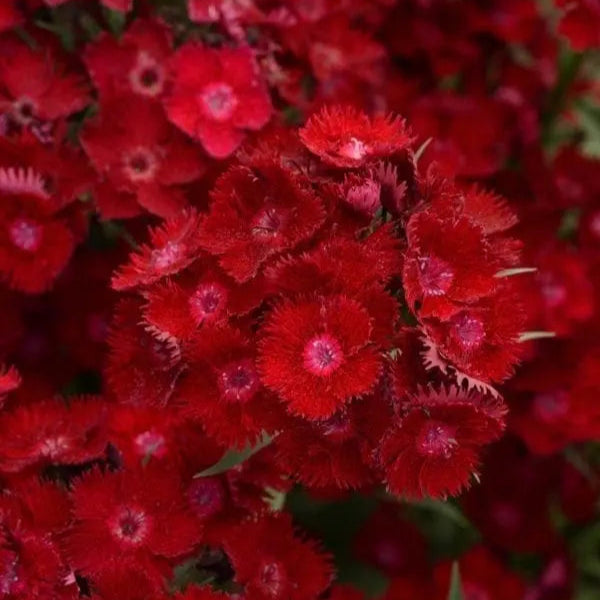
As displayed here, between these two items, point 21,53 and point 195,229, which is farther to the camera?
point 21,53

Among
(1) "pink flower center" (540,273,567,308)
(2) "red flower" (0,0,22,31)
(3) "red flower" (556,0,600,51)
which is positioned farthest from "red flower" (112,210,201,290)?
(3) "red flower" (556,0,600,51)

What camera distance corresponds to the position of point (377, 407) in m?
0.93

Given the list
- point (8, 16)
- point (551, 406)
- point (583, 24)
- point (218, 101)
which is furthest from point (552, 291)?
point (8, 16)

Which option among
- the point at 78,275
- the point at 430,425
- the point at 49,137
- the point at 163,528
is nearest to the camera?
the point at 430,425

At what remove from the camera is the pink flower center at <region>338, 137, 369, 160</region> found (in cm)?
95

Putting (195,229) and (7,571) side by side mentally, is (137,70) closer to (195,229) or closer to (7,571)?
(195,229)

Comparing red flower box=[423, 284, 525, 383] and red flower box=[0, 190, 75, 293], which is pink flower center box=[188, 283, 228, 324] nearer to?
red flower box=[423, 284, 525, 383]

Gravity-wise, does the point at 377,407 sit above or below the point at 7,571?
above

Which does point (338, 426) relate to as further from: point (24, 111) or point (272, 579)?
point (24, 111)

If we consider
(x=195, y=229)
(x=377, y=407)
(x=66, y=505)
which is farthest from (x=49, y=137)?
(x=377, y=407)

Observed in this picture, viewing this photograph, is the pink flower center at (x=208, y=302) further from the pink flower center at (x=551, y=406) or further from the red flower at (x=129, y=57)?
the pink flower center at (x=551, y=406)

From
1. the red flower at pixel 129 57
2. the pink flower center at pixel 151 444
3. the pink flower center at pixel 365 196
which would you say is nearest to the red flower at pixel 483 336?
the pink flower center at pixel 365 196

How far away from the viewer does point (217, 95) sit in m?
1.27

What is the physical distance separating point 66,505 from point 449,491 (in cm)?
35
